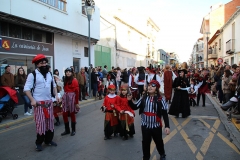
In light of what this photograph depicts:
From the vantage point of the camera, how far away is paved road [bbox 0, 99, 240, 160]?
474 centimetres

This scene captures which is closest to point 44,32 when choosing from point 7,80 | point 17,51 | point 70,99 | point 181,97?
point 17,51

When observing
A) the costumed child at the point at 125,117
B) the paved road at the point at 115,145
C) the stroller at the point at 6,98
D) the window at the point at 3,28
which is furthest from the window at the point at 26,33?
the costumed child at the point at 125,117

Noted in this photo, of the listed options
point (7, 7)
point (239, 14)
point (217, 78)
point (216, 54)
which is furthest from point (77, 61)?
point (216, 54)

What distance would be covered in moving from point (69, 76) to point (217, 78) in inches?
357

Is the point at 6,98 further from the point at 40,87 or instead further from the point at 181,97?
the point at 181,97

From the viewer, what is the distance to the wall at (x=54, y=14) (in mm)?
10655

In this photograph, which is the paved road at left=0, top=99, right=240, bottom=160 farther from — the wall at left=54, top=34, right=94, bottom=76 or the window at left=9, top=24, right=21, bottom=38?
the wall at left=54, top=34, right=94, bottom=76

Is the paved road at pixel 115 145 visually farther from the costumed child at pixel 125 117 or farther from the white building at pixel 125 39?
the white building at pixel 125 39

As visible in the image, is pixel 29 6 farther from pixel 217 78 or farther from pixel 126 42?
pixel 126 42

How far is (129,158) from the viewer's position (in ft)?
15.0

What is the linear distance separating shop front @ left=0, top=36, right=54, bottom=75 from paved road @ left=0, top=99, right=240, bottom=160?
481cm

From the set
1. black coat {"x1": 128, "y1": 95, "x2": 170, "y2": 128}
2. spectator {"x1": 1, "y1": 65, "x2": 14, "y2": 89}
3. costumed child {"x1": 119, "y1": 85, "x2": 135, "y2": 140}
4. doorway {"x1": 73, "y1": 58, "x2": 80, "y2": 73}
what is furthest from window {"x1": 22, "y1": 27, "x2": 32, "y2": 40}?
black coat {"x1": 128, "y1": 95, "x2": 170, "y2": 128}

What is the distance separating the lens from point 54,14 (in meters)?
13.6

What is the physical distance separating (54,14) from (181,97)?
9.30 m
